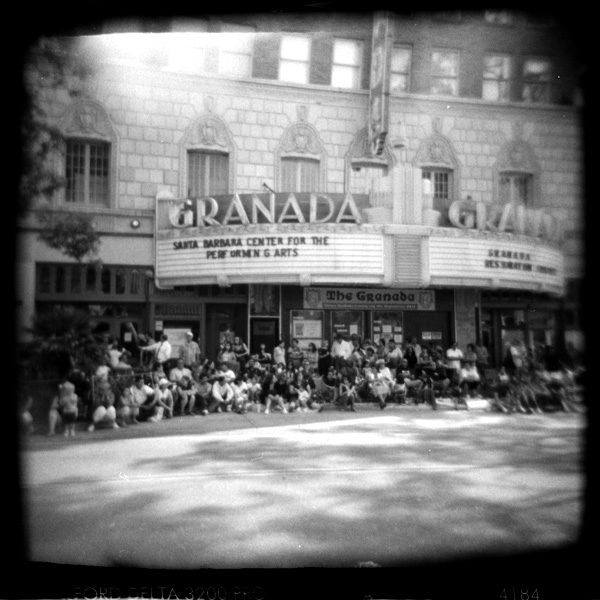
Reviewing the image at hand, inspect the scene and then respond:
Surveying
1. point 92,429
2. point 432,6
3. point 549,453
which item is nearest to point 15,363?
point 92,429

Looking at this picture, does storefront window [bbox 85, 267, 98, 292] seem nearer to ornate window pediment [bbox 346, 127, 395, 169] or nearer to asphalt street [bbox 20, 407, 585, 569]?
asphalt street [bbox 20, 407, 585, 569]

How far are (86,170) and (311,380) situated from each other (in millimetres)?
1912

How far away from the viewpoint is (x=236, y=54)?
8.99 feet

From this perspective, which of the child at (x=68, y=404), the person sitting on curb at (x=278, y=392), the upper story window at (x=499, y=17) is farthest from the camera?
the person sitting on curb at (x=278, y=392)

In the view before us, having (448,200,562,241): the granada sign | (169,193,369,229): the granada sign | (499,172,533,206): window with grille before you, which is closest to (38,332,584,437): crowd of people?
(448,200,562,241): the granada sign

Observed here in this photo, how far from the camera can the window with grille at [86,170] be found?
103 inches

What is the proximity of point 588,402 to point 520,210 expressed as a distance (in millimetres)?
1251

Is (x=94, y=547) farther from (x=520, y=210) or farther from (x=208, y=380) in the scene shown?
(x=520, y=210)

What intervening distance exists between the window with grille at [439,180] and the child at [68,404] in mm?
2541

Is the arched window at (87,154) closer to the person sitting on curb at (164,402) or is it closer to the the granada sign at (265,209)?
the the granada sign at (265,209)

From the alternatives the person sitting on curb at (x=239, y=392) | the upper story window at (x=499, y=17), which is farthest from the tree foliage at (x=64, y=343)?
A: the upper story window at (x=499, y=17)

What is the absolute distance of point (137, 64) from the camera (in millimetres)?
2713

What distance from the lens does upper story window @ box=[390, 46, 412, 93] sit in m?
2.65

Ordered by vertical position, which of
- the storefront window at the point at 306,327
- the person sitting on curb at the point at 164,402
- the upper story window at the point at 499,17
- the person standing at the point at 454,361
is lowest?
the person sitting on curb at the point at 164,402
